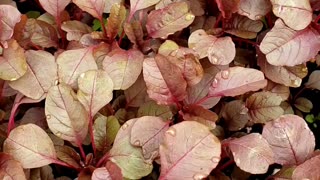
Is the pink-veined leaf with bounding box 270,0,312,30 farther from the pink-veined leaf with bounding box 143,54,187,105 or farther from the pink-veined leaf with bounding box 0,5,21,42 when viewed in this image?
the pink-veined leaf with bounding box 0,5,21,42

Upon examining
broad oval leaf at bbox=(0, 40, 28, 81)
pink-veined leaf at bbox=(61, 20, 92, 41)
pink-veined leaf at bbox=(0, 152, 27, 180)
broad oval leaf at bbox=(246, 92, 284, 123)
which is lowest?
broad oval leaf at bbox=(246, 92, 284, 123)

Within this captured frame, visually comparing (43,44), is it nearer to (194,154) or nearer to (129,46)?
(129,46)

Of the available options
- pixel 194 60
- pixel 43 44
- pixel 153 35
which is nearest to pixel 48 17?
pixel 43 44

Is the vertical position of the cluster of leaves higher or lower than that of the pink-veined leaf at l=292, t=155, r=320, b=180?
higher

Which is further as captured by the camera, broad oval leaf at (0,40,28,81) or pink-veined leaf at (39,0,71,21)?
pink-veined leaf at (39,0,71,21)

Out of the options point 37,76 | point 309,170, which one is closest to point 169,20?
point 37,76

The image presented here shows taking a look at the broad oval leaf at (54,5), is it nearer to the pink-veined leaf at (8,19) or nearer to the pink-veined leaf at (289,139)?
the pink-veined leaf at (8,19)

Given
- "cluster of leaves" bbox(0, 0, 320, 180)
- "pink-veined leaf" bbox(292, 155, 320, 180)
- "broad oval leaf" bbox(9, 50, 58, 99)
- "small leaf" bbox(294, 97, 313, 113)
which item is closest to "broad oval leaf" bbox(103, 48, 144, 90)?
"cluster of leaves" bbox(0, 0, 320, 180)
